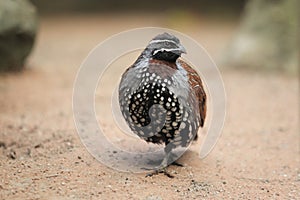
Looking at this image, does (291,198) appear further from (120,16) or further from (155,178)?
(120,16)

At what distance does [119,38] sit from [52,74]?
2645 millimetres

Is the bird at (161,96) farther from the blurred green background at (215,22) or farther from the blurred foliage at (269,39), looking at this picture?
the blurred foliage at (269,39)

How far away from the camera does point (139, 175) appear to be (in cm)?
409

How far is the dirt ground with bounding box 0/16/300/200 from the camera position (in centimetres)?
384

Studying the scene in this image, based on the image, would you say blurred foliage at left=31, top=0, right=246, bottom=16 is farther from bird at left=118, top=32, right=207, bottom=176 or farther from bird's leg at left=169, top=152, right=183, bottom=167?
bird at left=118, top=32, right=207, bottom=176

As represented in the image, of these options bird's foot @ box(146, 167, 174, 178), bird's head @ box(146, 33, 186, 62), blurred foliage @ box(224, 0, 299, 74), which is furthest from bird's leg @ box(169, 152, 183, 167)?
blurred foliage @ box(224, 0, 299, 74)

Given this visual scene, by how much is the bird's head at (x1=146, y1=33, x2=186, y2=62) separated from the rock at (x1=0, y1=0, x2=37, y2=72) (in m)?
3.47

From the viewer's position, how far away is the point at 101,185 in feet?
12.6

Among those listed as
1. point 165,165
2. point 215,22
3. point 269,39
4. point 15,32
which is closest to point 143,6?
point 215,22

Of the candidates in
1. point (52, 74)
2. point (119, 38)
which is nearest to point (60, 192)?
point (52, 74)

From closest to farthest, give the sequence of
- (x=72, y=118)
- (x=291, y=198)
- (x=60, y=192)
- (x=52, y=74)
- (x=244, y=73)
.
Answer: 1. (x=60, y=192)
2. (x=291, y=198)
3. (x=72, y=118)
4. (x=52, y=74)
5. (x=244, y=73)

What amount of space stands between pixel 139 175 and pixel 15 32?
12.3 feet

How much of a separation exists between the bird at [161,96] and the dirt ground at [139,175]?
1.28ft

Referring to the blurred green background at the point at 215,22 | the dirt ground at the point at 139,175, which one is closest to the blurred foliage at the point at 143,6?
the blurred green background at the point at 215,22
